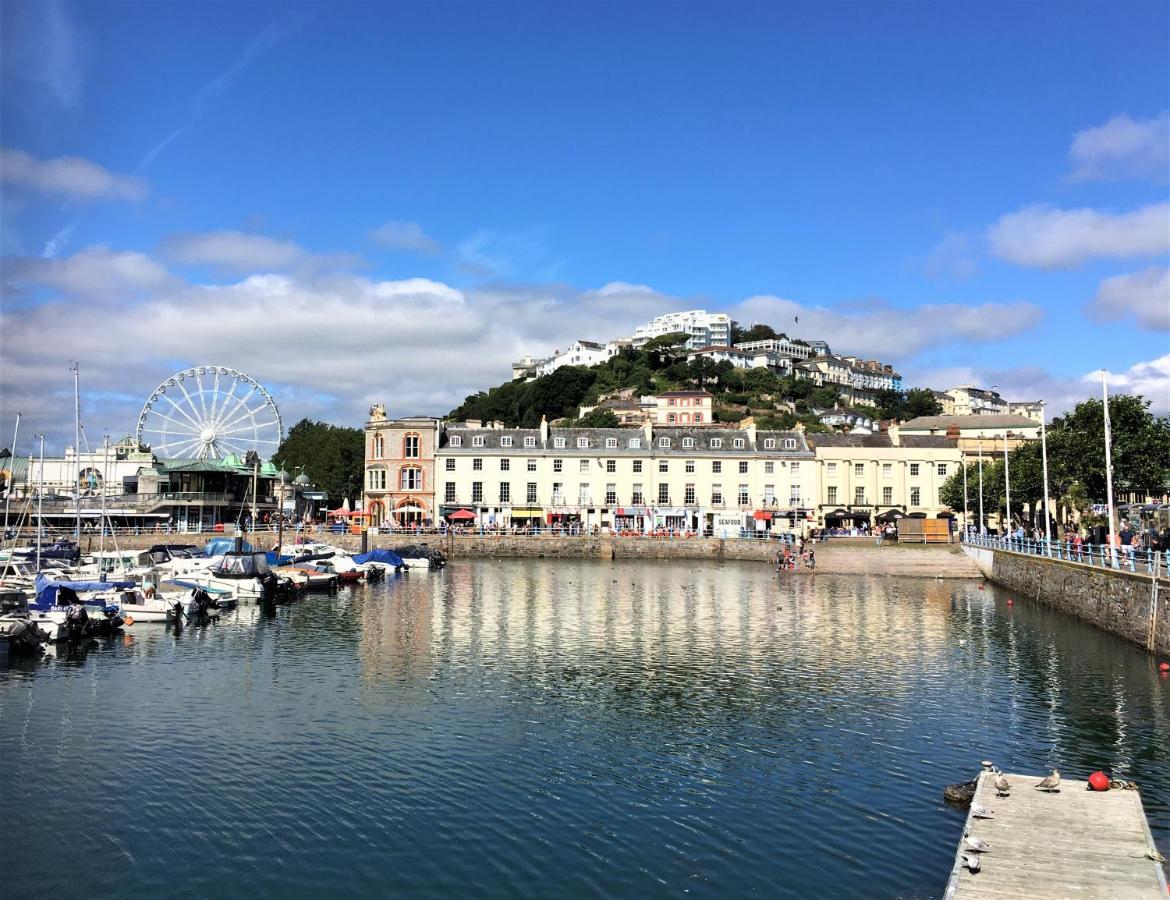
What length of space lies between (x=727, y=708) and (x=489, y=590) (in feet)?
103

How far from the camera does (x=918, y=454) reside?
9425 centimetres

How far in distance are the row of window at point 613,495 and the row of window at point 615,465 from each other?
142 centimetres

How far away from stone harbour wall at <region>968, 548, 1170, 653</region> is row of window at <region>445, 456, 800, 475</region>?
38498mm

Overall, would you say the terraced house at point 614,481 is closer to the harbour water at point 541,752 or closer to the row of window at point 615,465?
the row of window at point 615,465

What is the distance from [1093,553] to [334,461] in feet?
338

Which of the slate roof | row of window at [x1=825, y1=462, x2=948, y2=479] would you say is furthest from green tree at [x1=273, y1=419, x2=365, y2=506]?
the slate roof

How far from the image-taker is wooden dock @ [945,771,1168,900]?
Result: 1271cm

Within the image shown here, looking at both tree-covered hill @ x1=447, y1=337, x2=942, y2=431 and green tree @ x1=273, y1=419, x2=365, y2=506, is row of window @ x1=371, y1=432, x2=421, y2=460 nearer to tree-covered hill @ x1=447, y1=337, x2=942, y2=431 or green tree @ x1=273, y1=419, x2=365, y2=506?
green tree @ x1=273, y1=419, x2=365, y2=506

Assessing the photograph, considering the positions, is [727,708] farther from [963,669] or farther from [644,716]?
[963,669]

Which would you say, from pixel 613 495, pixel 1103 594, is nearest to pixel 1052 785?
pixel 1103 594

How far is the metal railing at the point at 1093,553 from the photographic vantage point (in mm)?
33569

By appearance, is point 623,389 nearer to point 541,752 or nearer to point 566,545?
point 566,545

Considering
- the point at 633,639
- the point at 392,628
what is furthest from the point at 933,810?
the point at 392,628

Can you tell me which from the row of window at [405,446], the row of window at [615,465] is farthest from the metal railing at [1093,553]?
the row of window at [405,446]
